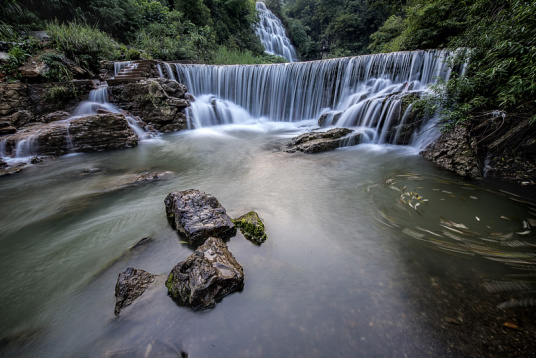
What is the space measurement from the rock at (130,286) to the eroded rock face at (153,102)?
25.4 ft

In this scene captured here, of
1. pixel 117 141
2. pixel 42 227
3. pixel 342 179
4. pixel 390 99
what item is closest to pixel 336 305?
pixel 342 179

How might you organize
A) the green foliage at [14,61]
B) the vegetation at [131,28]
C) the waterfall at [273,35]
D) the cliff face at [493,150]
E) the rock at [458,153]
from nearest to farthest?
the cliff face at [493,150], the rock at [458,153], the green foliage at [14,61], the vegetation at [131,28], the waterfall at [273,35]

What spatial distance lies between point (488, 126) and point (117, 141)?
943 centimetres

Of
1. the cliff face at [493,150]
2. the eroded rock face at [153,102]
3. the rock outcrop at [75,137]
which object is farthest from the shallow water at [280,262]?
the eroded rock face at [153,102]

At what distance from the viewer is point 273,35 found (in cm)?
2372

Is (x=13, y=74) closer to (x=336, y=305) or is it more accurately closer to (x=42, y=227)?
(x=42, y=227)

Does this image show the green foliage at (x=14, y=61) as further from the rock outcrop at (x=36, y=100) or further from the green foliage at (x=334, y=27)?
the green foliage at (x=334, y=27)

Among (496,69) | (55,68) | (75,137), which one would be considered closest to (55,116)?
(75,137)

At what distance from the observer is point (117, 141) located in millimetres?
6520

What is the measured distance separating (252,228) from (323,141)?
4.38 metres

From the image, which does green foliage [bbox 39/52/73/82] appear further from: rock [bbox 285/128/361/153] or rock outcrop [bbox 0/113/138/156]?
rock [bbox 285/128/361/153]

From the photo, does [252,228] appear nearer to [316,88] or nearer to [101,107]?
[101,107]

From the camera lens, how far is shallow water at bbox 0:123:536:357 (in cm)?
142

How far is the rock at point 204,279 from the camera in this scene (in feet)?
5.24
